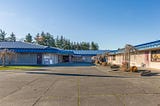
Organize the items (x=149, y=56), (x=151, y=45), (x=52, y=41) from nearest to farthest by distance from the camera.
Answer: (x=151, y=45) → (x=149, y=56) → (x=52, y=41)

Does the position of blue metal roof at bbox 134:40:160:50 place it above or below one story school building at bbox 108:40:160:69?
above

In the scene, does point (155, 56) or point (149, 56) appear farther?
point (149, 56)

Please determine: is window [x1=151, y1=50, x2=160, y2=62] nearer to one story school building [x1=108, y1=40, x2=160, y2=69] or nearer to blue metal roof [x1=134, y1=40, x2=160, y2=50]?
one story school building [x1=108, y1=40, x2=160, y2=69]

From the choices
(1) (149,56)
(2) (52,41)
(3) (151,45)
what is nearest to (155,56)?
(1) (149,56)

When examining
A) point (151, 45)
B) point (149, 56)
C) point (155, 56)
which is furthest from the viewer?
point (149, 56)

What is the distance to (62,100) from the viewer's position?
25.1 feet

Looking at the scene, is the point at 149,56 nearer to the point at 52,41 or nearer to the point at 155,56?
the point at 155,56

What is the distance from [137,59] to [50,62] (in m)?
22.4

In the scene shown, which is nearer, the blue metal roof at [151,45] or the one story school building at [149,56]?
the blue metal roof at [151,45]

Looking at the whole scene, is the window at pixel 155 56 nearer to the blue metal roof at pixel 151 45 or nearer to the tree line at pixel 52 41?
the blue metal roof at pixel 151 45

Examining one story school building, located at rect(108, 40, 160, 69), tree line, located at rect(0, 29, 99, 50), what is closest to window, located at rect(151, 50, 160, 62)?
one story school building, located at rect(108, 40, 160, 69)

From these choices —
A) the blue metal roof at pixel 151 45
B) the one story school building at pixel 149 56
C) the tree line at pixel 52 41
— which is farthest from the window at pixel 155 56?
the tree line at pixel 52 41

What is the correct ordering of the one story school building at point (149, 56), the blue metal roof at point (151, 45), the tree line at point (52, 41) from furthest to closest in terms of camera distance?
the tree line at point (52, 41), the one story school building at point (149, 56), the blue metal roof at point (151, 45)

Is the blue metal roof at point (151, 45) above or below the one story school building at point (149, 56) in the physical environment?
above
